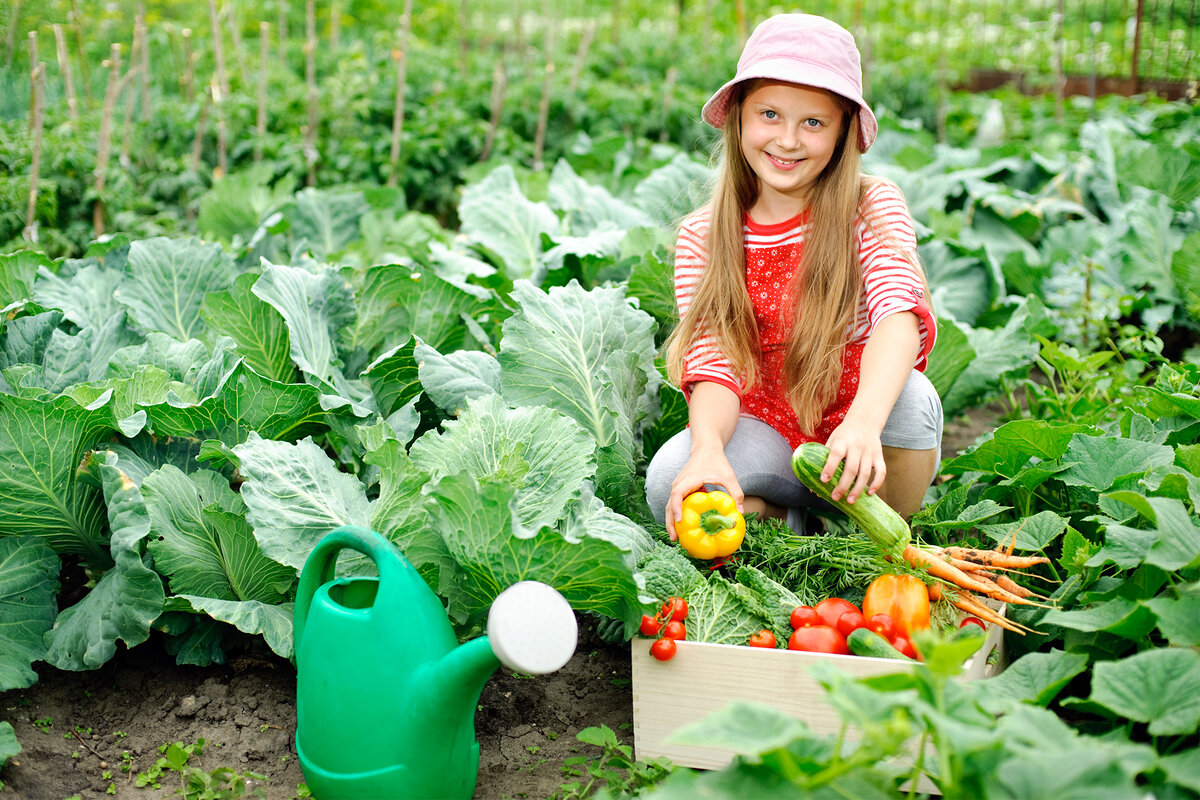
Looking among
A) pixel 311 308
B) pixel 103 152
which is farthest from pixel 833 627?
pixel 103 152

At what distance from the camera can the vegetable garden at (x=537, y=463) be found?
167 cm

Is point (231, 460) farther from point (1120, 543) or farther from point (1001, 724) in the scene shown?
point (1120, 543)

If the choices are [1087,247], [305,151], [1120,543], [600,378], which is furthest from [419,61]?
[1120,543]

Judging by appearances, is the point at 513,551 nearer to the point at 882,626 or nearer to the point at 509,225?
the point at 882,626

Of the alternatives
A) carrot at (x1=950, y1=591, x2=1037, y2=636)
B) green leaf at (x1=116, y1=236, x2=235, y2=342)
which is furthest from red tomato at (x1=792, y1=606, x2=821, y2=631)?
green leaf at (x1=116, y1=236, x2=235, y2=342)

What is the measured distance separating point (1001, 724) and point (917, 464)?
4.09ft

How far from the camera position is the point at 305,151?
5.55 m

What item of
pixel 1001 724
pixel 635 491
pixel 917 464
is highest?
pixel 1001 724

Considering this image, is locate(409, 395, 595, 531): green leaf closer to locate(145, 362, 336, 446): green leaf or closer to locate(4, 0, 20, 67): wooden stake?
locate(145, 362, 336, 446): green leaf

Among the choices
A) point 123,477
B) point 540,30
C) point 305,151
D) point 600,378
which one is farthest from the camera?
point 540,30

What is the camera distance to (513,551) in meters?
1.99

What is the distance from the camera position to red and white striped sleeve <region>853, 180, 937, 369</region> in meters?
2.46

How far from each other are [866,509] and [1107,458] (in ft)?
2.10

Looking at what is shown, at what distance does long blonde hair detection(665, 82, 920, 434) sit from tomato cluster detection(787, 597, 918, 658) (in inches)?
24.9
